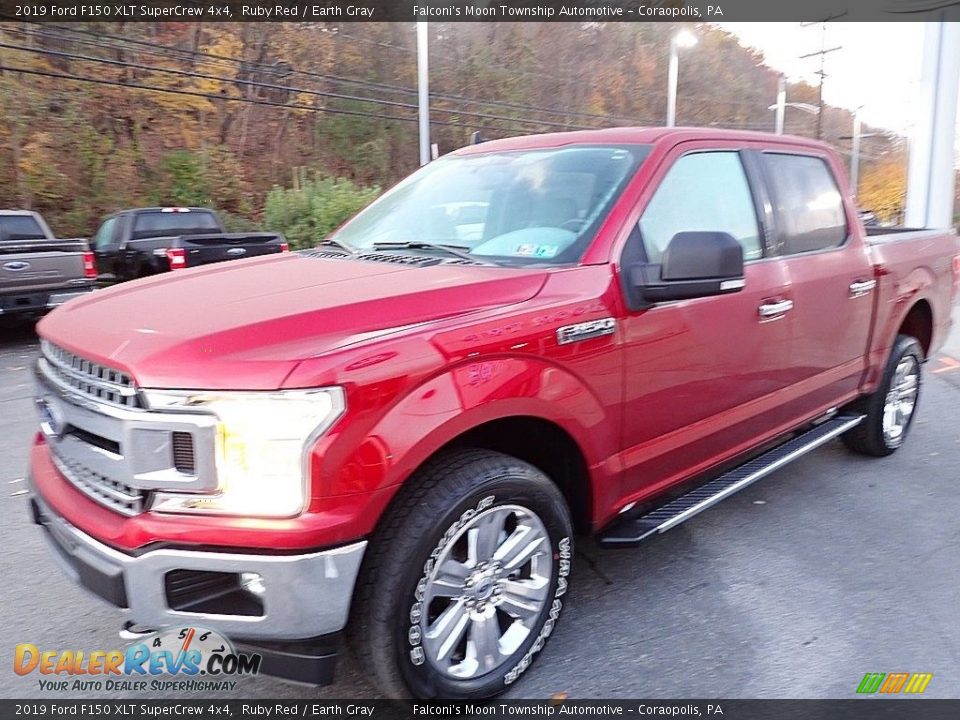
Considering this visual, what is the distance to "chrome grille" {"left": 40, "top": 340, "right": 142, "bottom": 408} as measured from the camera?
2.28m

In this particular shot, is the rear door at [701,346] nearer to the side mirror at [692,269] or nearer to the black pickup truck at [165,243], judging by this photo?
the side mirror at [692,269]

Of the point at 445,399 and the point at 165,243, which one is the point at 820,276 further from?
the point at 165,243

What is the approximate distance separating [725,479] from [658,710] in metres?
1.30

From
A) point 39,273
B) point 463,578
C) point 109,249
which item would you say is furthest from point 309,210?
point 463,578

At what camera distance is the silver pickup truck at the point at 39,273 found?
33.2 ft

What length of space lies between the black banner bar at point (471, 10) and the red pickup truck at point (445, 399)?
11.5 m

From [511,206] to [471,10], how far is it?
113 ft

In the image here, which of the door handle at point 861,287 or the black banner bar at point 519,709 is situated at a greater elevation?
the door handle at point 861,287

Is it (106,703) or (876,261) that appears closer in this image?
(106,703)

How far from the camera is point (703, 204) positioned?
11.7 ft

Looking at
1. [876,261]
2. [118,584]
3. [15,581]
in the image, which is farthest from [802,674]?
[15,581]

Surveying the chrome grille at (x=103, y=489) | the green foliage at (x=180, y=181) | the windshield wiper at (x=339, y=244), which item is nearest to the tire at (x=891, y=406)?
the windshield wiper at (x=339, y=244)

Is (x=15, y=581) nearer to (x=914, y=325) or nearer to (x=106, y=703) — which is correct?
(x=106, y=703)

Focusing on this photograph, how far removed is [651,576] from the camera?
3666 millimetres
